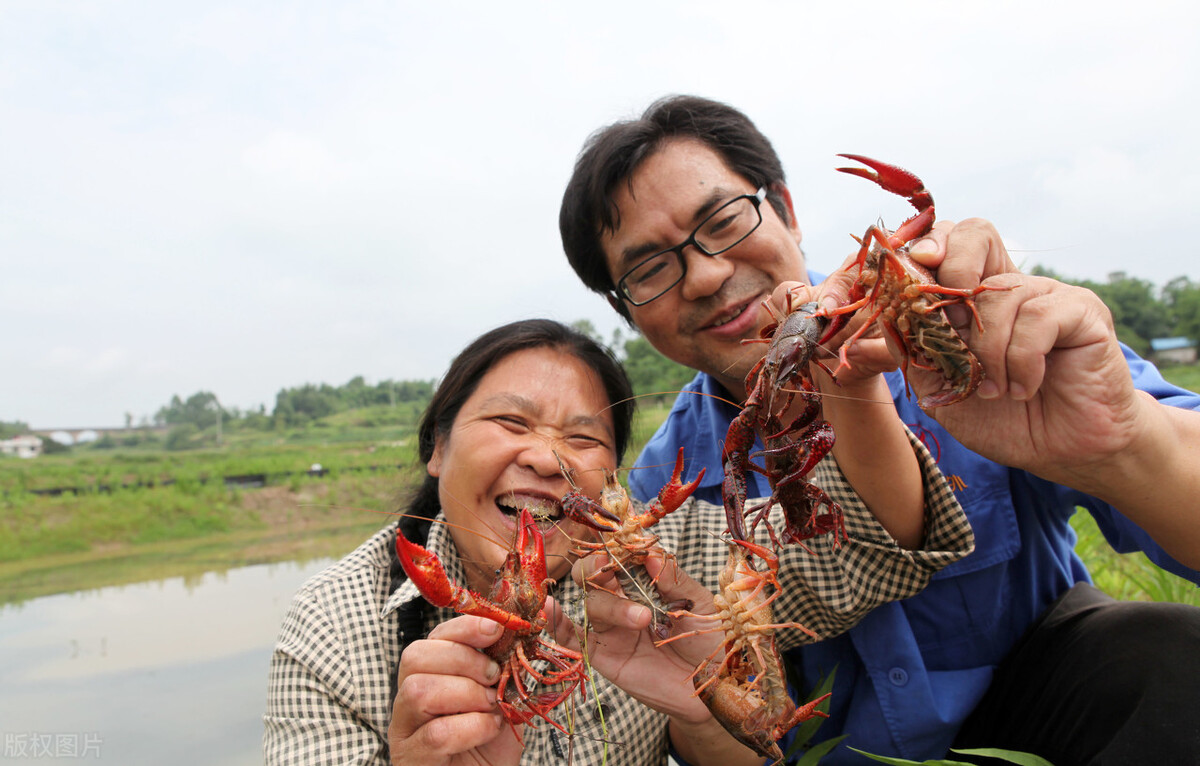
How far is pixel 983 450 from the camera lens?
1.89 m

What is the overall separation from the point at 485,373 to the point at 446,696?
5.17ft

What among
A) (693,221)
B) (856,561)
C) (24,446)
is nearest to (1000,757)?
(856,561)

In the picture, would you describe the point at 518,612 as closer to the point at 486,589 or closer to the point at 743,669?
the point at 743,669

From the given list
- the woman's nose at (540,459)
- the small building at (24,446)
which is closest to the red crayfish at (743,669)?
the woman's nose at (540,459)

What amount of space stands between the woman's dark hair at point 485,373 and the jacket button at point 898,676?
5.26 feet

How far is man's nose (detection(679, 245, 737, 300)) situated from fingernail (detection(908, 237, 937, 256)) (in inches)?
58.8

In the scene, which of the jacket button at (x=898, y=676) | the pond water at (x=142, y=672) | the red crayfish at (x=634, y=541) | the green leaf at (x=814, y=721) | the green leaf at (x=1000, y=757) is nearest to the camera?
the green leaf at (x=1000, y=757)

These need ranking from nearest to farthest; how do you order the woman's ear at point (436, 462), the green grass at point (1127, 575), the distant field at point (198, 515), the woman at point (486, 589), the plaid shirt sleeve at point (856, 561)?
1. the woman at point (486, 589)
2. the plaid shirt sleeve at point (856, 561)
3. the woman's ear at point (436, 462)
4. the green grass at point (1127, 575)
5. the distant field at point (198, 515)

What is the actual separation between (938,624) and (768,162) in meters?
2.62

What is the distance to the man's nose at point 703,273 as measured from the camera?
3.11 m

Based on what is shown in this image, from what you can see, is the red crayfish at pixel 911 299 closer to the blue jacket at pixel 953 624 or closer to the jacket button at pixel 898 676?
the blue jacket at pixel 953 624

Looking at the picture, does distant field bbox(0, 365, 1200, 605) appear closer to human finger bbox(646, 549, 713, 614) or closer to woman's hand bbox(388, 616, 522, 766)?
human finger bbox(646, 549, 713, 614)

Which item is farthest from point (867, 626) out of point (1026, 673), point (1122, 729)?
point (1122, 729)

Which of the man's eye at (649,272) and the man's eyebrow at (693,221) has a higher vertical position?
the man's eyebrow at (693,221)
